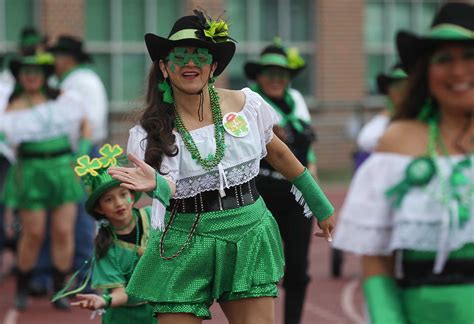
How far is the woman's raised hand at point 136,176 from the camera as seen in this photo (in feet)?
15.4

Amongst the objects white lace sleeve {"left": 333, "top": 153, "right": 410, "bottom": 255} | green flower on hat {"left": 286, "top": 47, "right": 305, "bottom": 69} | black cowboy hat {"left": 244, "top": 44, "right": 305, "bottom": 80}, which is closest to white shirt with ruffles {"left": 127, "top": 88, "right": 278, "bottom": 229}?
white lace sleeve {"left": 333, "top": 153, "right": 410, "bottom": 255}

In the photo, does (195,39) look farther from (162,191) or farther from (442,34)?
(442,34)

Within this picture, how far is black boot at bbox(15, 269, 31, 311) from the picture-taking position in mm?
10258

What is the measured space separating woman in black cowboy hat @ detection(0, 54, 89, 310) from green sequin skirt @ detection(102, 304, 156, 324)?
4.04 meters

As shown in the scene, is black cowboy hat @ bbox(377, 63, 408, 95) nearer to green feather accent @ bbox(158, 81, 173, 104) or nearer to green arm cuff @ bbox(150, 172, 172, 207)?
green feather accent @ bbox(158, 81, 173, 104)

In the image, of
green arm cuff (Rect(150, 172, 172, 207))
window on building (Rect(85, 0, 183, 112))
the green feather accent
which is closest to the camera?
green arm cuff (Rect(150, 172, 172, 207))

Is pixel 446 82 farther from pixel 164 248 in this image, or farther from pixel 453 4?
pixel 164 248

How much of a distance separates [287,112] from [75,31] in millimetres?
12359

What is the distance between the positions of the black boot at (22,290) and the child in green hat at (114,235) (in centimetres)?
388

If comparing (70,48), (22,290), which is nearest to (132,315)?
(22,290)

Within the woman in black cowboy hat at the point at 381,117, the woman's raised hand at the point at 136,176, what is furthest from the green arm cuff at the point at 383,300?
the woman in black cowboy hat at the point at 381,117

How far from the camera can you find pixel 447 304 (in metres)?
3.89

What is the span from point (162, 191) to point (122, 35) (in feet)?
53.8

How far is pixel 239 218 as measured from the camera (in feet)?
17.9
